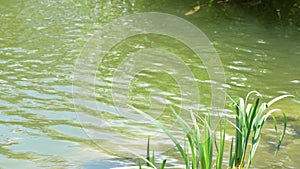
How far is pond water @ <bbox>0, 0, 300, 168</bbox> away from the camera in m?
4.20

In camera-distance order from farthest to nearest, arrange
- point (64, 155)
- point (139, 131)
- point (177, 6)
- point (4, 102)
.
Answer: point (177, 6)
point (4, 102)
point (139, 131)
point (64, 155)

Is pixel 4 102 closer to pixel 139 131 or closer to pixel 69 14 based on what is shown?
pixel 139 131

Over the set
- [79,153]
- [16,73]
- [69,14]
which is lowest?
[79,153]

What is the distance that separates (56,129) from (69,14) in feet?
14.3

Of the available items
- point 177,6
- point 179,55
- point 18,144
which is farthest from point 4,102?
point 177,6

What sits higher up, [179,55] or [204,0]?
[204,0]

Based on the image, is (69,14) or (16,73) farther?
(69,14)

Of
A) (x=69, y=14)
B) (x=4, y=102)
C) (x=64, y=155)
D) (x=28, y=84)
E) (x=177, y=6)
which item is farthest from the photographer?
(x=177, y=6)

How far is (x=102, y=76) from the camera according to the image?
6035mm

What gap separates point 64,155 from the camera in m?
4.10

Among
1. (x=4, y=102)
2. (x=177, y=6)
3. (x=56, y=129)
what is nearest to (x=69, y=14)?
(x=177, y=6)

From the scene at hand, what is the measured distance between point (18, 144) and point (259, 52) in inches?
155

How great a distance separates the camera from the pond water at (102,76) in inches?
165

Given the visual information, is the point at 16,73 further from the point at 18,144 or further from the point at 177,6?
the point at 177,6
